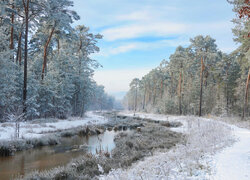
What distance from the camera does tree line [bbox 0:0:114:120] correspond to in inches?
631

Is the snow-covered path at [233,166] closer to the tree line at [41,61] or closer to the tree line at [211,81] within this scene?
the tree line at [41,61]

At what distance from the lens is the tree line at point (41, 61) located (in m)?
16.0

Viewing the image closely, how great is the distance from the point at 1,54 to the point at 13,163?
31.1 ft

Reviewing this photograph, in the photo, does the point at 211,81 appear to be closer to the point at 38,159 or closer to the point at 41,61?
the point at 41,61

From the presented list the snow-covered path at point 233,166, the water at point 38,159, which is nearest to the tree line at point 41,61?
the water at point 38,159

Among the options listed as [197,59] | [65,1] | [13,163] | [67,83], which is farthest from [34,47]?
[197,59]

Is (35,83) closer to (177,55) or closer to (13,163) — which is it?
(13,163)

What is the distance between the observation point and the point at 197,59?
3023 centimetres

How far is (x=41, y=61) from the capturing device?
998 inches

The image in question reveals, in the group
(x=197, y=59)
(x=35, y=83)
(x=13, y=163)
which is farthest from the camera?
(x=197, y=59)

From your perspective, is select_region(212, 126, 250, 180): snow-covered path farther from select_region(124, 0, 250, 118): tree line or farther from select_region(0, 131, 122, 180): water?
select_region(124, 0, 250, 118): tree line

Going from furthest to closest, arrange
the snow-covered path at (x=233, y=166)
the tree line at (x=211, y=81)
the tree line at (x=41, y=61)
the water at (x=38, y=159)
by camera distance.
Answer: the tree line at (x=211, y=81) → the tree line at (x=41, y=61) → the water at (x=38, y=159) → the snow-covered path at (x=233, y=166)

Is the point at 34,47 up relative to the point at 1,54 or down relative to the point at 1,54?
up

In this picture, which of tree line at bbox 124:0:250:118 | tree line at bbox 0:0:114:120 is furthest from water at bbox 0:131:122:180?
tree line at bbox 124:0:250:118
